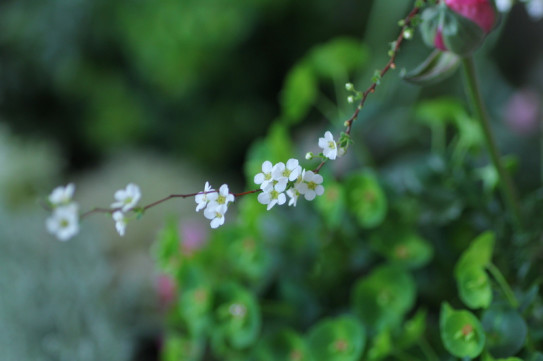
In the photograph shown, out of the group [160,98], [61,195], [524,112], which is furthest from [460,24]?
[160,98]

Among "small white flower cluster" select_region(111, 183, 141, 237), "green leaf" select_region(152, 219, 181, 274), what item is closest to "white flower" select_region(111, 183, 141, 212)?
"small white flower cluster" select_region(111, 183, 141, 237)

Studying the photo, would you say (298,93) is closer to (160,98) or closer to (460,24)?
(460,24)

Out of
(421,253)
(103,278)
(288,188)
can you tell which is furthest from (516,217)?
(103,278)

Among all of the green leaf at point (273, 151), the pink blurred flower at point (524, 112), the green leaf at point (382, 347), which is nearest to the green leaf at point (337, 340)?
the green leaf at point (382, 347)

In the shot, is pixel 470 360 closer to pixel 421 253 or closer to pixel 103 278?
pixel 421 253

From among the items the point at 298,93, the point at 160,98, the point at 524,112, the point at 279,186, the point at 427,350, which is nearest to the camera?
the point at 279,186

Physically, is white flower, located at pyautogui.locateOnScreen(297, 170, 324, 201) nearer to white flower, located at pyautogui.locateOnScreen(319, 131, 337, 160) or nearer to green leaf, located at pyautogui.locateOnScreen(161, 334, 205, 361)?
white flower, located at pyautogui.locateOnScreen(319, 131, 337, 160)
